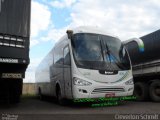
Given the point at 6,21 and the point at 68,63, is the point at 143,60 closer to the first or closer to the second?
the point at 68,63

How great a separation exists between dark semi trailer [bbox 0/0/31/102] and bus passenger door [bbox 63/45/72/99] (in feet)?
5.51

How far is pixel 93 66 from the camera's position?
12.8 m

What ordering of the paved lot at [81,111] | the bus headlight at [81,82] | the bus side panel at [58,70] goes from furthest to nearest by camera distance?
the bus side panel at [58,70] < the bus headlight at [81,82] < the paved lot at [81,111]

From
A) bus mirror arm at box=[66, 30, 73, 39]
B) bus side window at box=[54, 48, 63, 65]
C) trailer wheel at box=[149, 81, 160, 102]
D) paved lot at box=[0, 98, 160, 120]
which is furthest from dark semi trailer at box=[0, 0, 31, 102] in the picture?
trailer wheel at box=[149, 81, 160, 102]

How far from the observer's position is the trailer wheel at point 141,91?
16.3 metres

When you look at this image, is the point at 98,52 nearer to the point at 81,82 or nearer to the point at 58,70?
the point at 81,82

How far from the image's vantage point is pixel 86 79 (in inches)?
496

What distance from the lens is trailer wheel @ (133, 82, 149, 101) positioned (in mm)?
16312

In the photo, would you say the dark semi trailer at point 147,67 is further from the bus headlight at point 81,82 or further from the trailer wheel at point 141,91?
the bus headlight at point 81,82

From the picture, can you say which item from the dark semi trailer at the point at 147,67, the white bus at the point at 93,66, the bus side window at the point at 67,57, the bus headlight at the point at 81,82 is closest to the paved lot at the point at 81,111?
the white bus at the point at 93,66

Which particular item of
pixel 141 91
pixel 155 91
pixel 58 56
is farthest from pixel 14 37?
pixel 141 91

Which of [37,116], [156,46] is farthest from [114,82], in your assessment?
[37,116]

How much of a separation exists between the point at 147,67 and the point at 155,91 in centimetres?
107

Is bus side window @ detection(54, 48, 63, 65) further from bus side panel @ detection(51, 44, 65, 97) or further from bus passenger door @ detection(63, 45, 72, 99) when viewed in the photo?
bus passenger door @ detection(63, 45, 72, 99)
